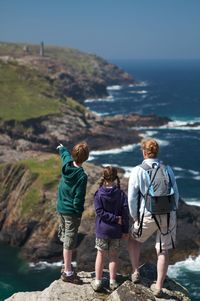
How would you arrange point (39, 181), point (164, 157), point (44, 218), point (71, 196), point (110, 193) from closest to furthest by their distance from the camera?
point (110, 193)
point (71, 196)
point (44, 218)
point (39, 181)
point (164, 157)

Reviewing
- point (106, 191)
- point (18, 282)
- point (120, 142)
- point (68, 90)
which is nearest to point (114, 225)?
point (106, 191)

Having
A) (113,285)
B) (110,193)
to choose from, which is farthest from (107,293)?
(110,193)

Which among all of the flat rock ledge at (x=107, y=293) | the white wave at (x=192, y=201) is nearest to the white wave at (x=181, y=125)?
the white wave at (x=192, y=201)

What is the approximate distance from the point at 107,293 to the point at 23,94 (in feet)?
377

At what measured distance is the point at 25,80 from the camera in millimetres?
133375

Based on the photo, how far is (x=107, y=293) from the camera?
12227 millimetres

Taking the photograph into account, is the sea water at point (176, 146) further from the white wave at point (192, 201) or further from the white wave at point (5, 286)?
the white wave at point (5, 286)

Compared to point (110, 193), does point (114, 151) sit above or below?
below

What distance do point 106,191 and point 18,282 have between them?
1231 inches

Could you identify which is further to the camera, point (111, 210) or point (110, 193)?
point (111, 210)

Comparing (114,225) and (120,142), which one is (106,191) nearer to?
(114,225)

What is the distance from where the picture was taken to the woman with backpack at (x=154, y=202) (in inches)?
458

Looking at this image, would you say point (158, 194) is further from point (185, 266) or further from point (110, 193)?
point (185, 266)

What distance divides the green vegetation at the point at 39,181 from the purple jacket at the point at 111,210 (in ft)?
127
